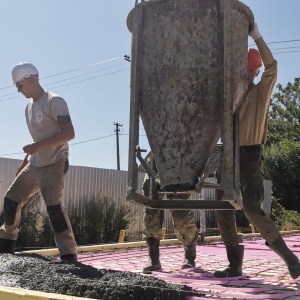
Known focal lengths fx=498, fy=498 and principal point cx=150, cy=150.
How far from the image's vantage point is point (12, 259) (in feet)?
13.4

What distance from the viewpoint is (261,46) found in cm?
374

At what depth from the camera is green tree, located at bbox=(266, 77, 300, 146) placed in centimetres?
3841

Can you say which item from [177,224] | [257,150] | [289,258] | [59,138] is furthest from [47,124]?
[289,258]

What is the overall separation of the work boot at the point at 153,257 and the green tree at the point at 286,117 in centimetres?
3421

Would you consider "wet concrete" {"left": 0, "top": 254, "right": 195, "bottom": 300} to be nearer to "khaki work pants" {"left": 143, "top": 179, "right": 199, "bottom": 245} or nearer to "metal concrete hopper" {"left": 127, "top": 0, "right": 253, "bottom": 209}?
"metal concrete hopper" {"left": 127, "top": 0, "right": 253, "bottom": 209}

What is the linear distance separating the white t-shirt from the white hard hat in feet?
0.81

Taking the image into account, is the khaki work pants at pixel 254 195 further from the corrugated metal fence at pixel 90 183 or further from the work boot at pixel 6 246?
the corrugated metal fence at pixel 90 183

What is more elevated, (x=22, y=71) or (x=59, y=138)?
(x=22, y=71)

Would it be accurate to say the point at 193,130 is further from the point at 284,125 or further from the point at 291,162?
the point at 284,125

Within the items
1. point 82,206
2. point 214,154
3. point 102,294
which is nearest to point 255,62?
point 214,154

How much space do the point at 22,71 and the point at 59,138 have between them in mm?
816

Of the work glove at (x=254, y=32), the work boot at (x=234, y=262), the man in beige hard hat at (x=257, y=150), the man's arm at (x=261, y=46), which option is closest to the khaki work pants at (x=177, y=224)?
the work boot at (x=234, y=262)

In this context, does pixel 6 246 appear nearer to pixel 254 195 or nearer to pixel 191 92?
pixel 254 195

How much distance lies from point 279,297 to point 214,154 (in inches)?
40.3
